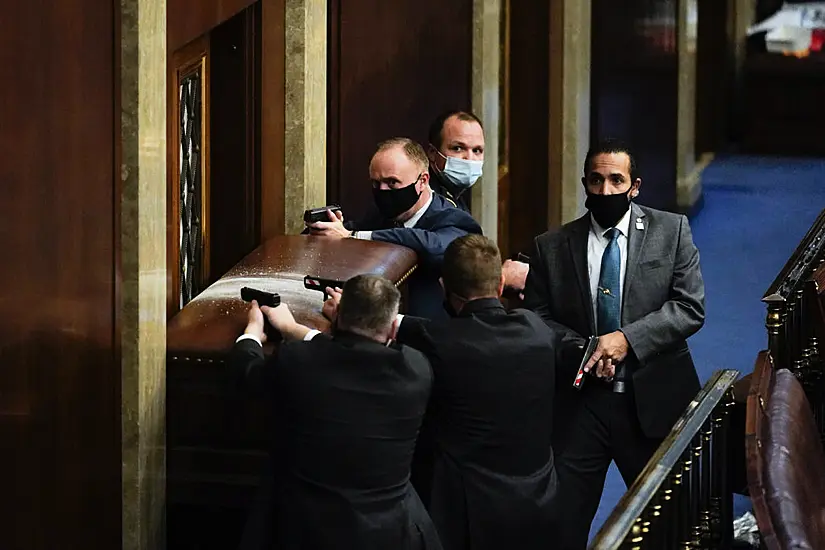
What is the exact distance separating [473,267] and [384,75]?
9.03ft

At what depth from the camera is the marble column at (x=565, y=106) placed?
988 cm

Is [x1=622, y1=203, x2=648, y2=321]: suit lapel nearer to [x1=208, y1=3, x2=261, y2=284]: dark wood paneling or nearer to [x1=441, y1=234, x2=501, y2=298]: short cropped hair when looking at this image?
[x1=441, y1=234, x2=501, y2=298]: short cropped hair

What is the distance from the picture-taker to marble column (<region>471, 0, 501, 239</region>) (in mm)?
8492

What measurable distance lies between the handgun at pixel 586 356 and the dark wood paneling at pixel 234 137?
1.40 meters

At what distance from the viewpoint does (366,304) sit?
4.45 metres

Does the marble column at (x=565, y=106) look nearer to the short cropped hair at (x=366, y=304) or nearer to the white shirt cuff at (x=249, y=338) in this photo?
the white shirt cuff at (x=249, y=338)

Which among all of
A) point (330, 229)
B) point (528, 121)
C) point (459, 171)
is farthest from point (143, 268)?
point (528, 121)

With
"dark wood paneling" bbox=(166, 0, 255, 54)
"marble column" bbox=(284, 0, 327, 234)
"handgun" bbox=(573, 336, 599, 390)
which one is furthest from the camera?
"marble column" bbox=(284, 0, 327, 234)

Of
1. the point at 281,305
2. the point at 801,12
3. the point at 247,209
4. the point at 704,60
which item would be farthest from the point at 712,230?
the point at 281,305

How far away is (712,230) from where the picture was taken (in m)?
12.5

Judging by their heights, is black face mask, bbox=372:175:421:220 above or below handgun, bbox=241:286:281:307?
above

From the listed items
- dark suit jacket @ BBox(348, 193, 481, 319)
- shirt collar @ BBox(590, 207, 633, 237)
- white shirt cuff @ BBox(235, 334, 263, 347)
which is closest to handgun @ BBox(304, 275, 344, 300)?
white shirt cuff @ BBox(235, 334, 263, 347)

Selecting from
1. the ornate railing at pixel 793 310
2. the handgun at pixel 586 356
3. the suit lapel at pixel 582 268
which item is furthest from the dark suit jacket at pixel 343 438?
the ornate railing at pixel 793 310

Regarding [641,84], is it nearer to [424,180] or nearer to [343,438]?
[424,180]
